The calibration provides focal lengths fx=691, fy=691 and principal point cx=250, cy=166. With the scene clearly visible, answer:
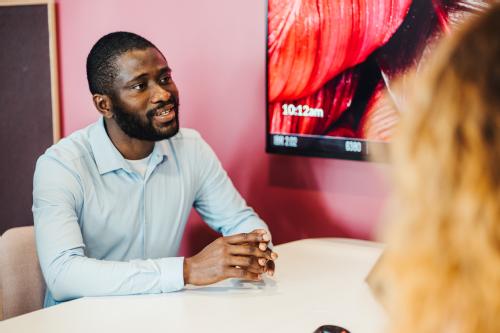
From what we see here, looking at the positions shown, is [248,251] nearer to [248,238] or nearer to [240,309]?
[248,238]

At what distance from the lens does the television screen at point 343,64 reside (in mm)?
2170

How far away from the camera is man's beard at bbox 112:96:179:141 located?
2.23 metres

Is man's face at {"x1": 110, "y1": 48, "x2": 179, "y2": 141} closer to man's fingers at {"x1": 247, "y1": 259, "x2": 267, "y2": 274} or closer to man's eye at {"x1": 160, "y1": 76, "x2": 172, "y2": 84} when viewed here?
man's eye at {"x1": 160, "y1": 76, "x2": 172, "y2": 84}

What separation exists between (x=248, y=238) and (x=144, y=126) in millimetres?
570

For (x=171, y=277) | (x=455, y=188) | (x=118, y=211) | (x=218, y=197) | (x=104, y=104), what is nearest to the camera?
(x=455, y=188)

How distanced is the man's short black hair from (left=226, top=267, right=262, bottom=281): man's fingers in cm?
Result: 79

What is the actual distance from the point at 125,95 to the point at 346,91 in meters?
0.74

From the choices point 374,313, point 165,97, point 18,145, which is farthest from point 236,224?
point 18,145

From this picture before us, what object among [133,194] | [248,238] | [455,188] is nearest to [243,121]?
[133,194]

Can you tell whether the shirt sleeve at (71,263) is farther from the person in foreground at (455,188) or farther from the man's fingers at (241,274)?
the person in foreground at (455,188)

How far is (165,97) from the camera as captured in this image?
2.21 metres

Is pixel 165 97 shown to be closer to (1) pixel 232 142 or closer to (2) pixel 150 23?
(1) pixel 232 142

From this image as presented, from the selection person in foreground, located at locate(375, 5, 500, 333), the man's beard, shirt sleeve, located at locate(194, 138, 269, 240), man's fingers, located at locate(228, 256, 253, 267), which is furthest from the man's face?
person in foreground, located at locate(375, 5, 500, 333)

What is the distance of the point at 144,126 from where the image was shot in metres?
2.23
